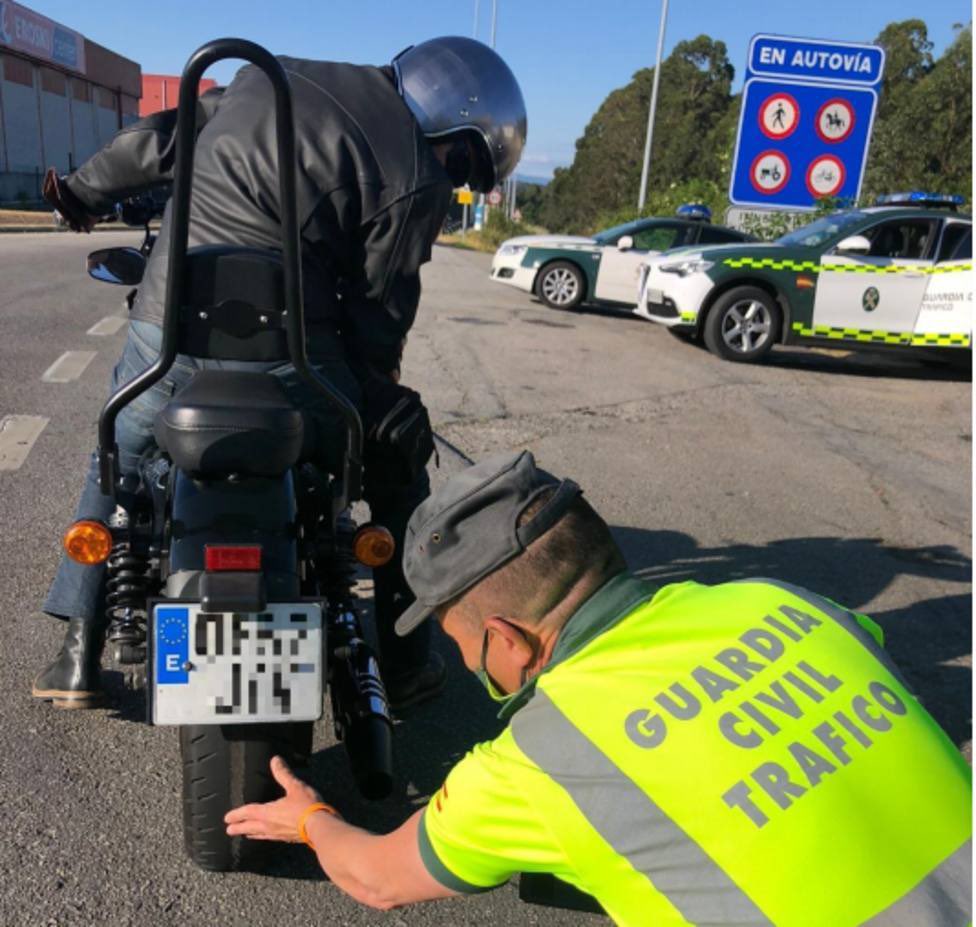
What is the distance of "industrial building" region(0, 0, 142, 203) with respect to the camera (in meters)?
42.2

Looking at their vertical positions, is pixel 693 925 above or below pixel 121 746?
above

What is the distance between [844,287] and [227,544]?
9.84m

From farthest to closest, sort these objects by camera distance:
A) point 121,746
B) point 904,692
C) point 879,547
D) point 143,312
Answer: point 879,547, point 121,746, point 143,312, point 904,692

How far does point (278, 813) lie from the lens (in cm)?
214

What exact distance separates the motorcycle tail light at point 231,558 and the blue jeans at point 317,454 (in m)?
0.48

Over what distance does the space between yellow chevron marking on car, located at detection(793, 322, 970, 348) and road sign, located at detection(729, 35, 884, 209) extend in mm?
5046

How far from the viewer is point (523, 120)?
3.16 meters

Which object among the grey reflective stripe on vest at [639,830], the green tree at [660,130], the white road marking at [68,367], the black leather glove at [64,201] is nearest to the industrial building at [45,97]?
the green tree at [660,130]

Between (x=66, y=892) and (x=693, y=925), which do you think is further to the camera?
(x=66, y=892)

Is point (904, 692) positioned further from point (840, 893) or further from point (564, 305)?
point (564, 305)

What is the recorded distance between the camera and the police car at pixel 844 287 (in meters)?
10.7

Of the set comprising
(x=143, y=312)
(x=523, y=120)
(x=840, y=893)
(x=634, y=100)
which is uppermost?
(x=634, y=100)

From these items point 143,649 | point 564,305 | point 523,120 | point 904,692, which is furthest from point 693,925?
point 564,305

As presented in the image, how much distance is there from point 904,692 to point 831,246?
10038mm
